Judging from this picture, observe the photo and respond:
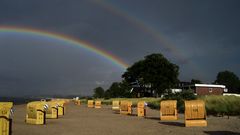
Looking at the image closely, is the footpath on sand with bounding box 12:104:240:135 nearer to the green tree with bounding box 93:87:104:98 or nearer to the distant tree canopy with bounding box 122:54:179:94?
the distant tree canopy with bounding box 122:54:179:94

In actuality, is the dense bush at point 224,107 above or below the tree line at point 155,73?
below

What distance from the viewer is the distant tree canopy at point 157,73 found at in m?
111

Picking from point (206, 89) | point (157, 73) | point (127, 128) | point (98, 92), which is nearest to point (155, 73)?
point (157, 73)

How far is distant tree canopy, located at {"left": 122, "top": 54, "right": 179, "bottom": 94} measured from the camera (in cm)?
11087

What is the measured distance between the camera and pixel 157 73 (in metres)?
112

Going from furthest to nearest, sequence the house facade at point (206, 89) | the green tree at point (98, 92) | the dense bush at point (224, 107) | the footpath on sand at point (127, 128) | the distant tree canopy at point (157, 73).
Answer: the green tree at point (98, 92) < the house facade at point (206, 89) < the distant tree canopy at point (157, 73) < the dense bush at point (224, 107) < the footpath on sand at point (127, 128)

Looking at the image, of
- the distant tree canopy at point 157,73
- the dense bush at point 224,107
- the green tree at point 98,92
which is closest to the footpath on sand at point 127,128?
the dense bush at point 224,107

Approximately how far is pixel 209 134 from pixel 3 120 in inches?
378

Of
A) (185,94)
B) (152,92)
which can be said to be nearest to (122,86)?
(152,92)

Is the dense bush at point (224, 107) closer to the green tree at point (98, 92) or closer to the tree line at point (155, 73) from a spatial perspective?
the tree line at point (155, 73)

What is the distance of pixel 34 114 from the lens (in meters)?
26.1

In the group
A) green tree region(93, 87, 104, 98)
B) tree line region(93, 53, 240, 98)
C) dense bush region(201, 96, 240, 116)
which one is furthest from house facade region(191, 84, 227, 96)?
dense bush region(201, 96, 240, 116)

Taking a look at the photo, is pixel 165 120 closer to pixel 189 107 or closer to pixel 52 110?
pixel 189 107

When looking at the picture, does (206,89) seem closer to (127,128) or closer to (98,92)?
(98,92)
